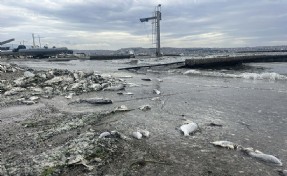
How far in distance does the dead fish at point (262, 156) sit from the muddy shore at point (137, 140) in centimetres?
14

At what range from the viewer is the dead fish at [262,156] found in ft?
17.8

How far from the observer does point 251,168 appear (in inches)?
206

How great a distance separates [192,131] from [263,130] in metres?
1.98

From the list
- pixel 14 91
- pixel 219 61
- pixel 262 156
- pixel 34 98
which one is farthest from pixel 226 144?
pixel 219 61

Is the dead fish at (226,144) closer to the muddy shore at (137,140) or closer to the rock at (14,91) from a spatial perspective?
the muddy shore at (137,140)

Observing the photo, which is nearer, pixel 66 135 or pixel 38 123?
pixel 66 135

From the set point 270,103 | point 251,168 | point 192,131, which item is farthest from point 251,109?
point 251,168

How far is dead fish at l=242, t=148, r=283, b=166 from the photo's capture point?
17.8ft

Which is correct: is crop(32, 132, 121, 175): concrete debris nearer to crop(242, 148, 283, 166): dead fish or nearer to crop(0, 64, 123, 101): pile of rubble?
crop(242, 148, 283, 166): dead fish

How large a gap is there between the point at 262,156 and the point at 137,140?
2.74m

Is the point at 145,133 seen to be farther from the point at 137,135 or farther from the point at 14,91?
the point at 14,91

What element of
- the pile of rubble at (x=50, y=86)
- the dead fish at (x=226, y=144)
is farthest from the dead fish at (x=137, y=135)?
the pile of rubble at (x=50, y=86)

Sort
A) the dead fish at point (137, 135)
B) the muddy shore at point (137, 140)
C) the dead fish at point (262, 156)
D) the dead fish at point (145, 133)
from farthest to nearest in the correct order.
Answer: the dead fish at point (145, 133)
the dead fish at point (137, 135)
the dead fish at point (262, 156)
the muddy shore at point (137, 140)

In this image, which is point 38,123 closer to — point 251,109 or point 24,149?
point 24,149
